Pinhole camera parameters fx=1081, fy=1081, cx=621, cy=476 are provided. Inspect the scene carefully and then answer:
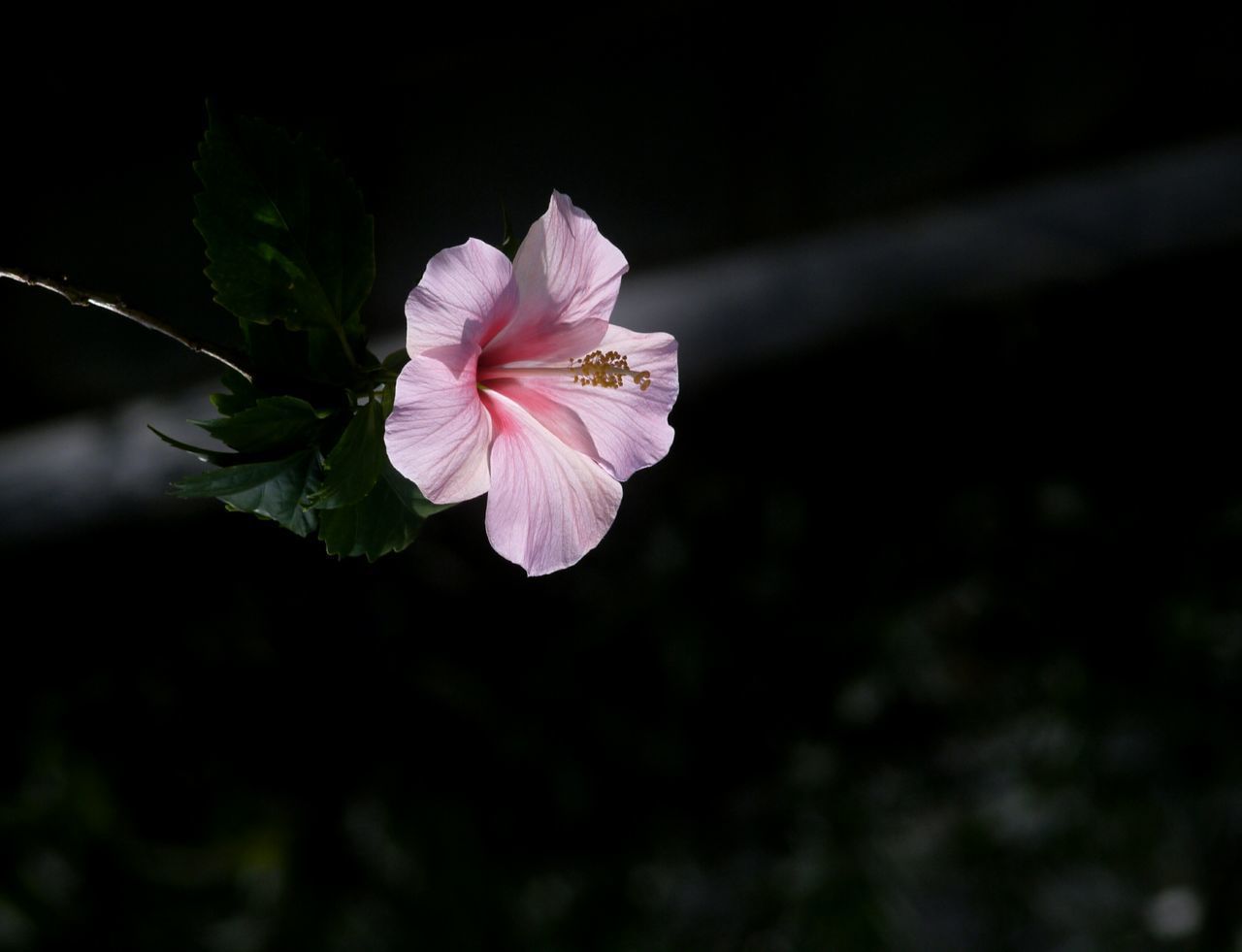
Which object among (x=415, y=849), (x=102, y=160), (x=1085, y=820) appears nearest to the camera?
(x=102, y=160)

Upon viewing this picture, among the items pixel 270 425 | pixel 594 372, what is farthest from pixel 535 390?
pixel 270 425

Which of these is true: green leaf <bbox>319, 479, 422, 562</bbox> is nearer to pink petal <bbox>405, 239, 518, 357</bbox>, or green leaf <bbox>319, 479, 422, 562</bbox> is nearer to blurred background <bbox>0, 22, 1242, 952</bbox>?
pink petal <bbox>405, 239, 518, 357</bbox>

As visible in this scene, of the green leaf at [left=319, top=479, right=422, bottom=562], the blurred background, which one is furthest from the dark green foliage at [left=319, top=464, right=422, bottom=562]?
the blurred background

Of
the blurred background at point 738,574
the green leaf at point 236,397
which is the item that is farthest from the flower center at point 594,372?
the blurred background at point 738,574

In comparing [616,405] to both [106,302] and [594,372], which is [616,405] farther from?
[106,302]

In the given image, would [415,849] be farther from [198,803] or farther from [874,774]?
[874,774]

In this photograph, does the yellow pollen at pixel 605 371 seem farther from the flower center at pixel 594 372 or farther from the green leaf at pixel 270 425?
the green leaf at pixel 270 425

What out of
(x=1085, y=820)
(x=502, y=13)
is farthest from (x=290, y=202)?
(x=1085, y=820)
